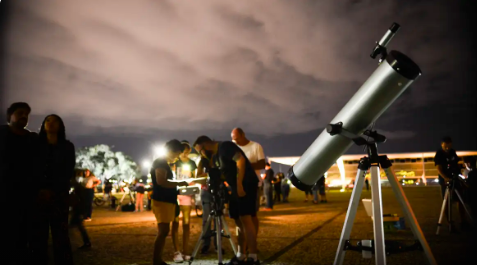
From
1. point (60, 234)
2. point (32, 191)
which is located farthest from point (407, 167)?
point (32, 191)

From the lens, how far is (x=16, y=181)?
10.4 ft

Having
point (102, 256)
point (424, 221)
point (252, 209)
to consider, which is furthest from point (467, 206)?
point (102, 256)

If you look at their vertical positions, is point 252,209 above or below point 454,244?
above

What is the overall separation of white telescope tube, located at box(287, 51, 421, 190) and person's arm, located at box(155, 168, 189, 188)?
5.58 feet

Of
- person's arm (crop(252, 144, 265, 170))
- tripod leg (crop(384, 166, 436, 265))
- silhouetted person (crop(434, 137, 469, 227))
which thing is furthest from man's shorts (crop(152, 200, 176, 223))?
silhouetted person (crop(434, 137, 469, 227))

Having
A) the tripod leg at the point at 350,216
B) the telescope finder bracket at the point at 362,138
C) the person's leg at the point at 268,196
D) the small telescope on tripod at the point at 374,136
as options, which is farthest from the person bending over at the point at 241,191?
the person's leg at the point at 268,196

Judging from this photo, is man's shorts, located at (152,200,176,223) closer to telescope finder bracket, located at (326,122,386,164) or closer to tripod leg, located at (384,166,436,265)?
telescope finder bracket, located at (326,122,386,164)

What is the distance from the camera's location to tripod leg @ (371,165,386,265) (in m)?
2.54

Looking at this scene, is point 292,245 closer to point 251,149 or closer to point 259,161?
point 259,161

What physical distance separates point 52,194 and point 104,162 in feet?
311

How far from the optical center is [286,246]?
18.6 feet

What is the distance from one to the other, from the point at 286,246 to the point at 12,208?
155 inches

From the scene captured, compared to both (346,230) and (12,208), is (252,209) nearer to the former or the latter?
(346,230)

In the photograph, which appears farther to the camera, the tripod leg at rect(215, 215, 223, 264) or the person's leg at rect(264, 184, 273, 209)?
the person's leg at rect(264, 184, 273, 209)
